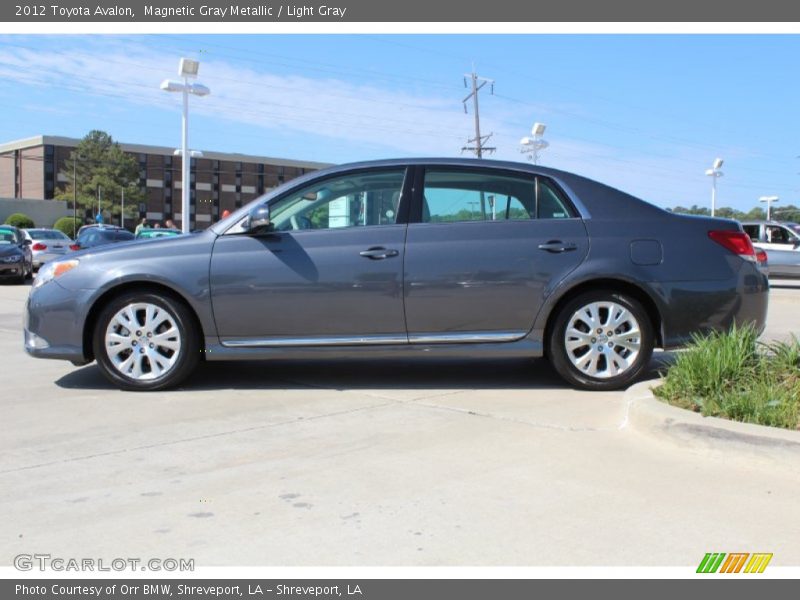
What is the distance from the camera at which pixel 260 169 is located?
362ft

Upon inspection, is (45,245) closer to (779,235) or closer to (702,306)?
(779,235)

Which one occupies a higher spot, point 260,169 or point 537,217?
point 260,169

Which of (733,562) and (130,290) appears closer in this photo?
(733,562)

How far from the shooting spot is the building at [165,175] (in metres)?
96.9

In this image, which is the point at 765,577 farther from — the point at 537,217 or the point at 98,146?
the point at 98,146

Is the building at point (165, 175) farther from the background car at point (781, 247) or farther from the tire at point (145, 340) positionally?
the tire at point (145, 340)

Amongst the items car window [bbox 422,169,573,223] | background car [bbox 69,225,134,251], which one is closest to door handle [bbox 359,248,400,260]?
car window [bbox 422,169,573,223]

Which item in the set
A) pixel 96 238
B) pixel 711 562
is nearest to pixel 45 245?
pixel 96 238

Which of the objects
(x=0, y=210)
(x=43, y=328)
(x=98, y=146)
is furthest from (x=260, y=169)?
(x=43, y=328)

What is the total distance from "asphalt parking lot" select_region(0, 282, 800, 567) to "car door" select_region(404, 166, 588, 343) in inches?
20.4

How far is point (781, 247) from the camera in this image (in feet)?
72.7

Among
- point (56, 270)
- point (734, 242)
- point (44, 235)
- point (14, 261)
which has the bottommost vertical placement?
point (14, 261)

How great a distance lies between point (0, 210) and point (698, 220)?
8599 cm

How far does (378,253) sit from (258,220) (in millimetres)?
892
